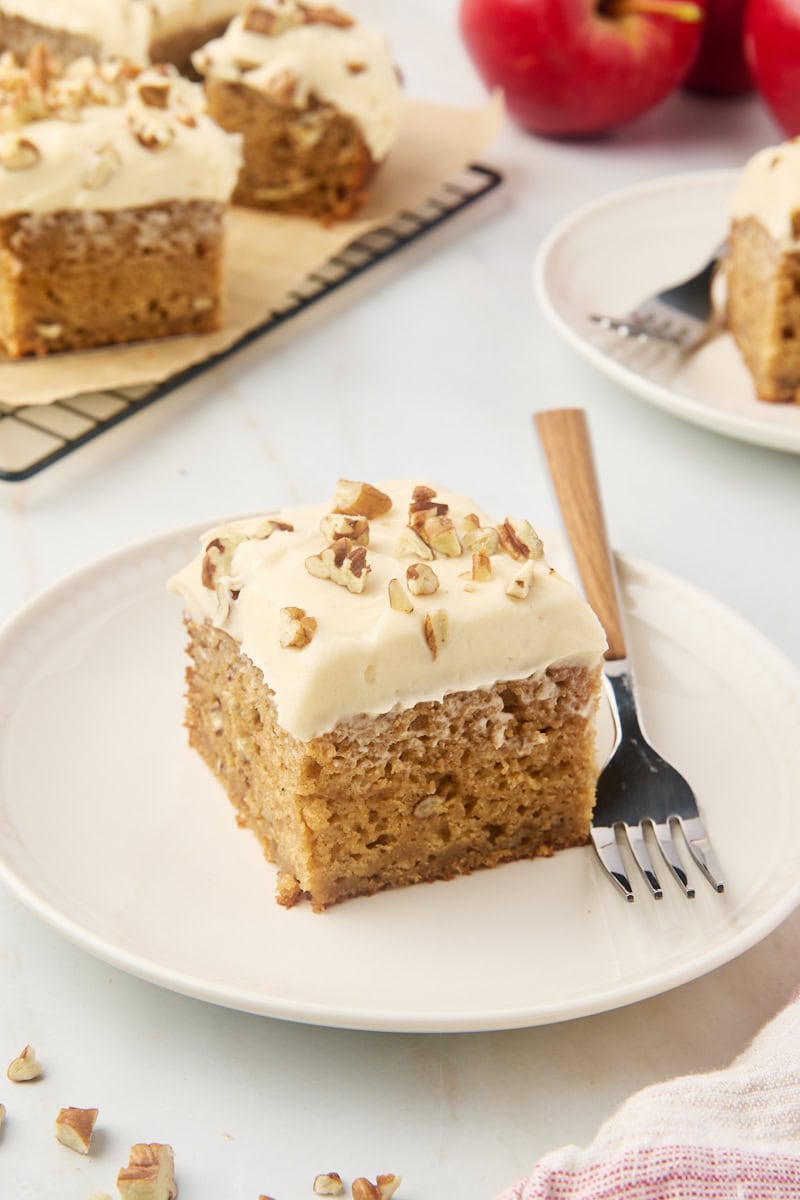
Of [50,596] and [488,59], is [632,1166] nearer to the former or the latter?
[50,596]

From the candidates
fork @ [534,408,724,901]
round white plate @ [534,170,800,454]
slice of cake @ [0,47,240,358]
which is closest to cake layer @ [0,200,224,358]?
slice of cake @ [0,47,240,358]

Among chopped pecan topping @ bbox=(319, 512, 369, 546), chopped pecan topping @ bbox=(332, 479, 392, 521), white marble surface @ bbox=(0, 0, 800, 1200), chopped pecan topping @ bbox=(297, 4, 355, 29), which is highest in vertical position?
chopped pecan topping @ bbox=(297, 4, 355, 29)

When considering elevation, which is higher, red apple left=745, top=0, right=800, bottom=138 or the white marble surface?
red apple left=745, top=0, right=800, bottom=138

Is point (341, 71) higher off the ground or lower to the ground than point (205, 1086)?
higher

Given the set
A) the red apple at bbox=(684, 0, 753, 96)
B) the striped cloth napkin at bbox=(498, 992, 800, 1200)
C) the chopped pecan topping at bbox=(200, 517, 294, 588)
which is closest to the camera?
the striped cloth napkin at bbox=(498, 992, 800, 1200)

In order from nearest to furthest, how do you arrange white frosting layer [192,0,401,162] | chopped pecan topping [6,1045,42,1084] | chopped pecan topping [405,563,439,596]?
chopped pecan topping [6,1045,42,1084], chopped pecan topping [405,563,439,596], white frosting layer [192,0,401,162]

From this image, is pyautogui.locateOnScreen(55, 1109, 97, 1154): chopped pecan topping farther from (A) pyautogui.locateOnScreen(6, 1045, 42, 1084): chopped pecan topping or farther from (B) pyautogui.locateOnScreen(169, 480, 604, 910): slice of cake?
(B) pyautogui.locateOnScreen(169, 480, 604, 910): slice of cake

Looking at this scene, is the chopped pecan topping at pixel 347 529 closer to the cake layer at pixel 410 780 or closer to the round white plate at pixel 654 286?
the cake layer at pixel 410 780

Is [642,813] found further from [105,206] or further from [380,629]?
[105,206]

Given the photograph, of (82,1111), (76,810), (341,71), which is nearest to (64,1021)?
(82,1111)
